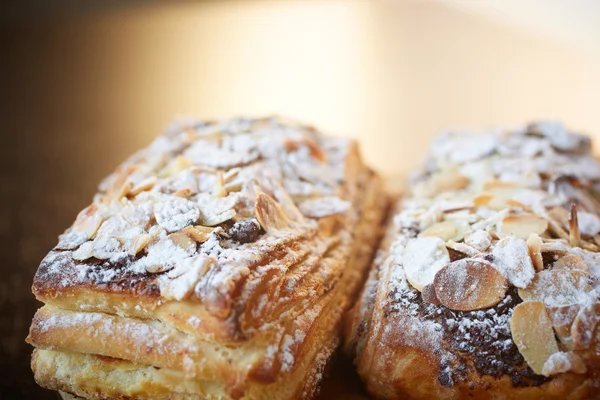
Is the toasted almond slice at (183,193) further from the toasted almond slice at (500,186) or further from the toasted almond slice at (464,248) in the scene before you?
the toasted almond slice at (500,186)

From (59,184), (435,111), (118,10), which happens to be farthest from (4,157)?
(435,111)

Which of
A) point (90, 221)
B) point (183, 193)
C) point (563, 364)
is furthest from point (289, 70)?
point (563, 364)

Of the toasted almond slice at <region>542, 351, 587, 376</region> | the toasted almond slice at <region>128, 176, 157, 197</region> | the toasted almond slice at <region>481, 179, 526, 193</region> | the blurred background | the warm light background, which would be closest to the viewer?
the toasted almond slice at <region>542, 351, 587, 376</region>

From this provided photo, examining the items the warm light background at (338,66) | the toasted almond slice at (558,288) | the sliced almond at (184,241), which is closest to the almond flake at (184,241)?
the sliced almond at (184,241)

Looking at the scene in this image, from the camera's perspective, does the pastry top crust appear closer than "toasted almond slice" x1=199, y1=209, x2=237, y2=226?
Yes

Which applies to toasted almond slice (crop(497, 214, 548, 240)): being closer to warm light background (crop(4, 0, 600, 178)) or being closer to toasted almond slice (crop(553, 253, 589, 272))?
toasted almond slice (crop(553, 253, 589, 272))

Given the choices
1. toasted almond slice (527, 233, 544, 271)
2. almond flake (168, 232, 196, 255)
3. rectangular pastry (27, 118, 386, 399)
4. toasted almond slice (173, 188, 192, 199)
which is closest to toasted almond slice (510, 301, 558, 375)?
toasted almond slice (527, 233, 544, 271)
